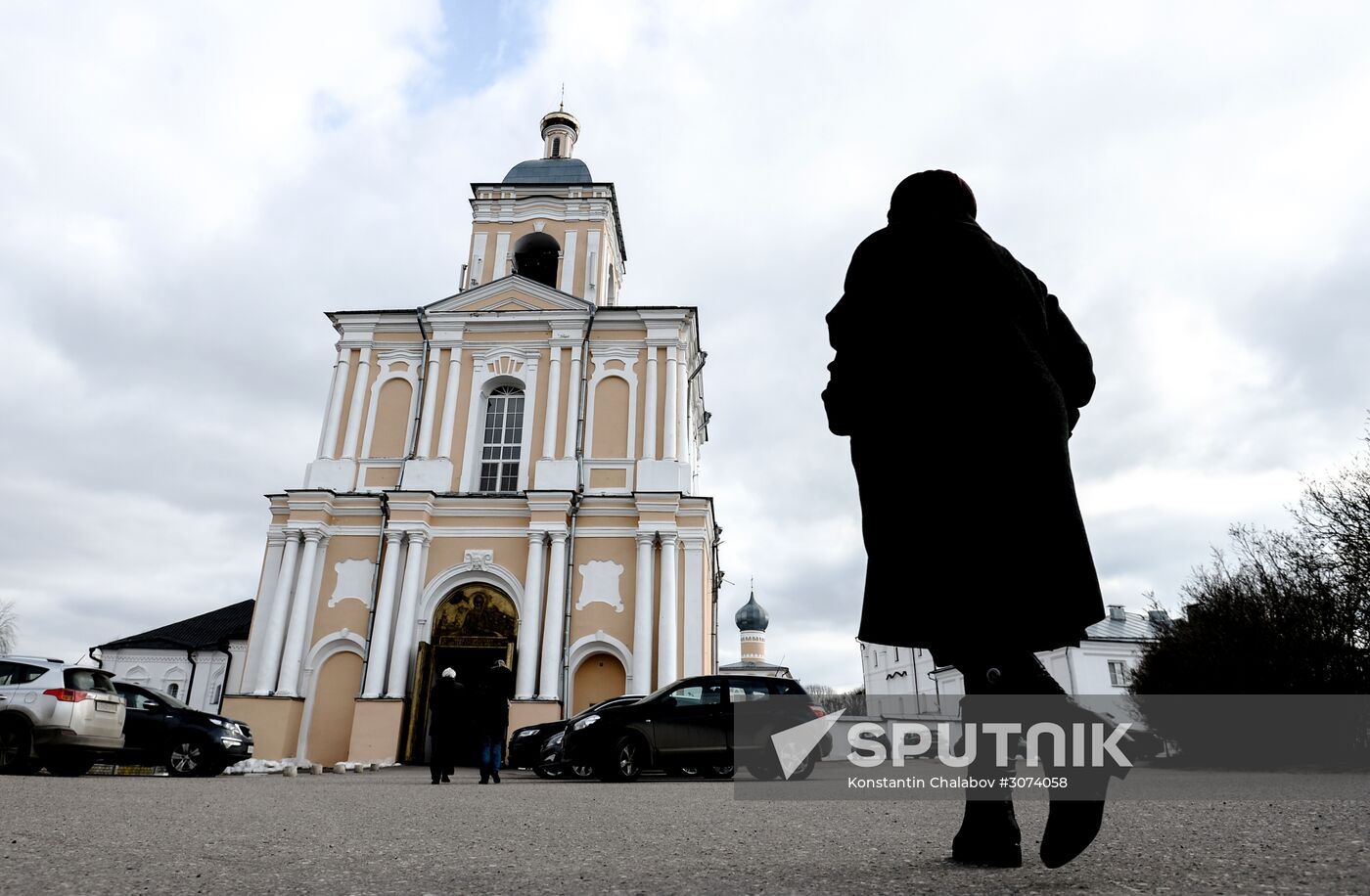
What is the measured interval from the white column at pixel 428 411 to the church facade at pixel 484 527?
0.04 m

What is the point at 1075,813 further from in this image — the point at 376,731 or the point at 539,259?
the point at 539,259

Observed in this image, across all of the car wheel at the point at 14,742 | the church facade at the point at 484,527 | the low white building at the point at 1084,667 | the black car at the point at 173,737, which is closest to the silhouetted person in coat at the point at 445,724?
the black car at the point at 173,737

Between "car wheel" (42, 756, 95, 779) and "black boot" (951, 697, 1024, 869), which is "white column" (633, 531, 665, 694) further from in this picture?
"black boot" (951, 697, 1024, 869)

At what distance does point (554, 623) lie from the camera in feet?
63.1

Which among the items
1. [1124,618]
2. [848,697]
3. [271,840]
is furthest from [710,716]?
[848,697]

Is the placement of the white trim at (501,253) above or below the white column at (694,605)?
above

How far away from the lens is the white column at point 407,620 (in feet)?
61.3

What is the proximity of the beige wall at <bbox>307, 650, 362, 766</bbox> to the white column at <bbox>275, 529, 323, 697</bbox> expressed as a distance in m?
0.60

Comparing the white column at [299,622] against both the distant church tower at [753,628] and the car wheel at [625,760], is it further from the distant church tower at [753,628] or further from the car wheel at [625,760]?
the distant church tower at [753,628]

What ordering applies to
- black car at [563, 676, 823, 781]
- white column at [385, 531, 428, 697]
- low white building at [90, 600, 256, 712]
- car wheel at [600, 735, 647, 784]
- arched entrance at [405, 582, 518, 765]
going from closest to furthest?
car wheel at [600, 735, 647, 784], black car at [563, 676, 823, 781], white column at [385, 531, 428, 697], arched entrance at [405, 582, 518, 765], low white building at [90, 600, 256, 712]

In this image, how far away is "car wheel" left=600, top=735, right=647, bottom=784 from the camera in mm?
10953

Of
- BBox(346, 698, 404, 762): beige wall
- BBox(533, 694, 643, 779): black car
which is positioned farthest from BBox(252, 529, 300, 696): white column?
BBox(533, 694, 643, 779): black car

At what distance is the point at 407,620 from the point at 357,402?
6520 millimetres

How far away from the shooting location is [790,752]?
11.6 m
